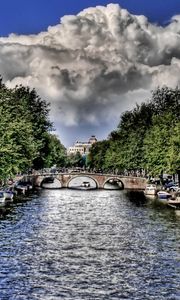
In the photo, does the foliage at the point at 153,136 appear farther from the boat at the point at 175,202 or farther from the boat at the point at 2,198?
the boat at the point at 2,198

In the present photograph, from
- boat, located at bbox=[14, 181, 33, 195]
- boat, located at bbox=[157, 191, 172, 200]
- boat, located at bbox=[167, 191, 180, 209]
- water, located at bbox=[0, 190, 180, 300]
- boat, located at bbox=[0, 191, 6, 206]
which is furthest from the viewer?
boat, located at bbox=[14, 181, 33, 195]

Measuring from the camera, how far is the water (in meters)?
→ 40.6

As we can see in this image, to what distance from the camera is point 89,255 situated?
52188 mm

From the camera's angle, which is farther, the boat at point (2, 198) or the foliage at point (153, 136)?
the foliage at point (153, 136)

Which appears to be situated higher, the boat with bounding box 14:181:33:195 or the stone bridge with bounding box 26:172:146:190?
the stone bridge with bounding box 26:172:146:190

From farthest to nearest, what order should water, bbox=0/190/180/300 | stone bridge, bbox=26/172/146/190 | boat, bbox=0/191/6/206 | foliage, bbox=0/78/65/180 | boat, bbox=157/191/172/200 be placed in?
stone bridge, bbox=26/172/146/190 → boat, bbox=157/191/172/200 → foliage, bbox=0/78/65/180 → boat, bbox=0/191/6/206 → water, bbox=0/190/180/300

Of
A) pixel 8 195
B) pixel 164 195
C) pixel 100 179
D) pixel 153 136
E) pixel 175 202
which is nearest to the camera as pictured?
pixel 175 202

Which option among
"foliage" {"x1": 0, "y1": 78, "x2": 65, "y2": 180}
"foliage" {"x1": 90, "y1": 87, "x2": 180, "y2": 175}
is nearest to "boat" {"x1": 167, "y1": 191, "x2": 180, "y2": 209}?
"foliage" {"x1": 90, "y1": 87, "x2": 180, "y2": 175}

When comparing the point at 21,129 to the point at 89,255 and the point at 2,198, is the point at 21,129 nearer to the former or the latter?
the point at 2,198

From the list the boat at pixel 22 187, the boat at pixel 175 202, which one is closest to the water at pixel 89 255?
the boat at pixel 175 202

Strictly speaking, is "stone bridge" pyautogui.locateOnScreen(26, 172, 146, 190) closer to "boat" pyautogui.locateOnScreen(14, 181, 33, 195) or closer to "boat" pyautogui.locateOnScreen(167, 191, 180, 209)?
"boat" pyautogui.locateOnScreen(14, 181, 33, 195)

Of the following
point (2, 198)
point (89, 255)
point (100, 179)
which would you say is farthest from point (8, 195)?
point (100, 179)

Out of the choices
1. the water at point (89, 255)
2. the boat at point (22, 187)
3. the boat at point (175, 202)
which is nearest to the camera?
the water at point (89, 255)

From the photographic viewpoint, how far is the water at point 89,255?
133 feet
